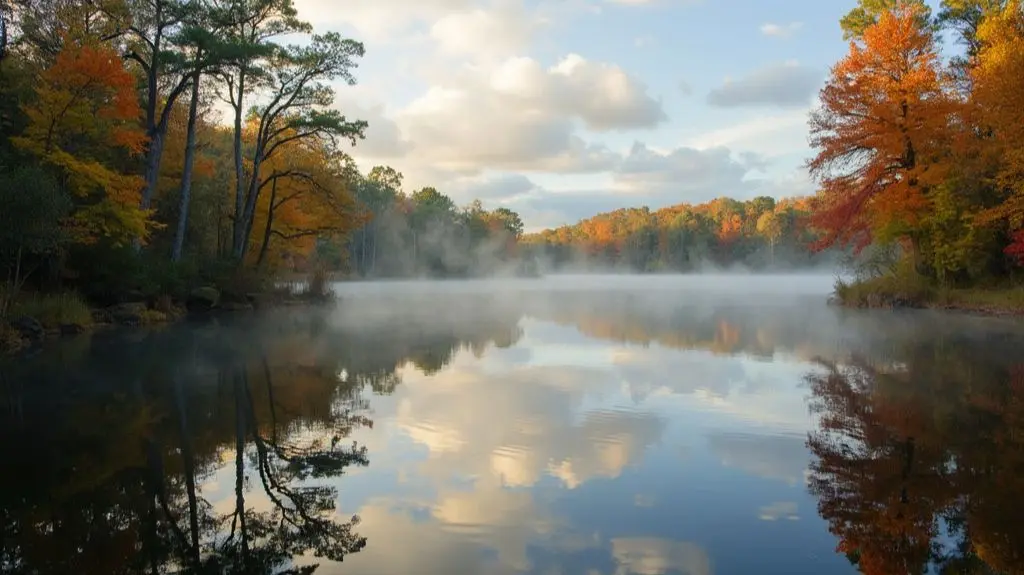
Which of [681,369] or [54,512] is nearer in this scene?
[54,512]

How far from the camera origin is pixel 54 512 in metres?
4.81

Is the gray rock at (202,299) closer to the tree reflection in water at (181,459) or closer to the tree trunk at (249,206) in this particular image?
the tree trunk at (249,206)

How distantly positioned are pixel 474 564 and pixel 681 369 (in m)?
7.67

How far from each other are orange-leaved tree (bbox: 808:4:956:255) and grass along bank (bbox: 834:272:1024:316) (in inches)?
64.7

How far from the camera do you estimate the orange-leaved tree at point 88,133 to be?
17.1 metres

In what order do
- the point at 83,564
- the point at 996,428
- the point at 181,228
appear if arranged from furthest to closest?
the point at 181,228 → the point at 996,428 → the point at 83,564

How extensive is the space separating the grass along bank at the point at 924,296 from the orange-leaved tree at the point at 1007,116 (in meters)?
1.47

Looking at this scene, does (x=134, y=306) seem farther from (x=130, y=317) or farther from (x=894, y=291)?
(x=894, y=291)

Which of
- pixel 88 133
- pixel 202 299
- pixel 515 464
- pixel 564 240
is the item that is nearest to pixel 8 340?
pixel 88 133

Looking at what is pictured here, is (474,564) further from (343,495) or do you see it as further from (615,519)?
(343,495)

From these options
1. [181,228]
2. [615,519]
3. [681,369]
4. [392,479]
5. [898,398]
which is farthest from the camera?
[181,228]

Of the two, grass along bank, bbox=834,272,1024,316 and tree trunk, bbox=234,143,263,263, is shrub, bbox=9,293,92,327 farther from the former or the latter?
grass along bank, bbox=834,272,1024,316

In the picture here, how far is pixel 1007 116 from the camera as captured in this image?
19094mm

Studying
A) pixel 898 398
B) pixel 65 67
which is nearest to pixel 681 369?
pixel 898 398
